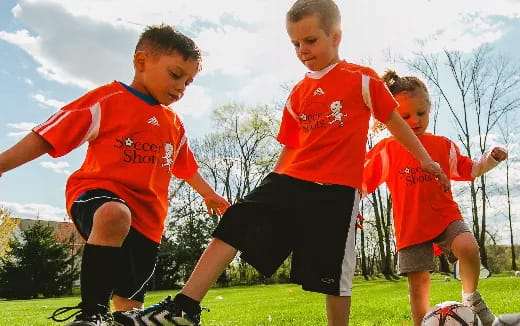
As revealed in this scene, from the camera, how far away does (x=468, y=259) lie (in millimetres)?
4129

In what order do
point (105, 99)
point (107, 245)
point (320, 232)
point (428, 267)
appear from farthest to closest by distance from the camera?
point (428, 267) → point (105, 99) → point (320, 232) → point (107, 245)

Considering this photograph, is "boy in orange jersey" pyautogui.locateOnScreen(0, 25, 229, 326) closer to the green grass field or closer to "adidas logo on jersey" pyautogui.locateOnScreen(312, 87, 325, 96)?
"adidas logo on jersey" pyautogui.locateOnScreen(312, 87, 325, 96)

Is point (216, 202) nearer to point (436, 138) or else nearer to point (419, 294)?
point (419, 294)

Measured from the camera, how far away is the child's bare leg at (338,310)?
10.0 ft

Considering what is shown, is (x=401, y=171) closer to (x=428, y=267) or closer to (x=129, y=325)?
(x=428, y=267)

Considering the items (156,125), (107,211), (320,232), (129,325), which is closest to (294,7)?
(156,125)

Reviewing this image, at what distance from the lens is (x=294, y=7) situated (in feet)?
11.5

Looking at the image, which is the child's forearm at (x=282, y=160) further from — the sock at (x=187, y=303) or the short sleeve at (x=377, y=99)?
the sock at (x=187, y=303)

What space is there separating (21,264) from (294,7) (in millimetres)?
42903

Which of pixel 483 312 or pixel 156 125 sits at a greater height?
pixel 156 125

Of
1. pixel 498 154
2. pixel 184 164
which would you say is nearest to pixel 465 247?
pixel 498 154

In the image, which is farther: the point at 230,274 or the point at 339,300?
the point at 230,274

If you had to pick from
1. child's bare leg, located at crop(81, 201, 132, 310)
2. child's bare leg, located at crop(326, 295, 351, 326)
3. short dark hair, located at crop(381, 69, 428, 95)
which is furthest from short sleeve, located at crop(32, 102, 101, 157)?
short dark hair, located at crop(381, 69, 428, 95)

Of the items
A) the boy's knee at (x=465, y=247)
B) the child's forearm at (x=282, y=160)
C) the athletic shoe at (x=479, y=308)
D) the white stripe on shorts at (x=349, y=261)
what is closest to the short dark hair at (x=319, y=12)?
the child's forearm at (x=282, y=160)
